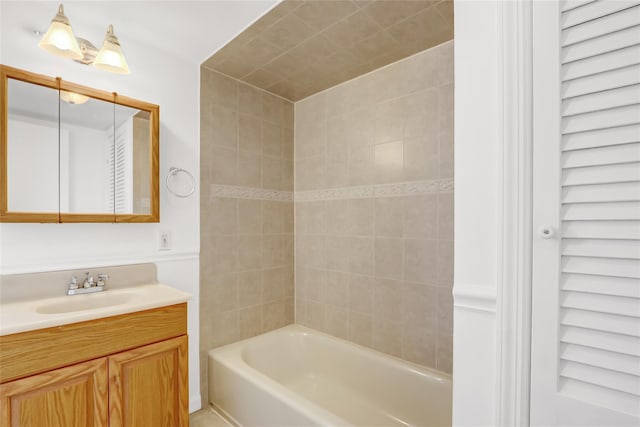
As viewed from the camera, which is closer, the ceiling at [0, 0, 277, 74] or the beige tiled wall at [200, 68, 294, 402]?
the ceiling at [0, 0, 277, 74]

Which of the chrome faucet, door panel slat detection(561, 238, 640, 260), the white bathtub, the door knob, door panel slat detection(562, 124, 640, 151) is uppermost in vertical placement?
door panel slat detection(562, 124, 640, 151)

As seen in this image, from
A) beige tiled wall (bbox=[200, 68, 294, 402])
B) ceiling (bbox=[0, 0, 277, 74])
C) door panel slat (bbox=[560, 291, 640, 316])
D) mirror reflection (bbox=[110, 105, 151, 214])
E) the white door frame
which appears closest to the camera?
door panel slat (bbox=[560, 291, 640, 316])

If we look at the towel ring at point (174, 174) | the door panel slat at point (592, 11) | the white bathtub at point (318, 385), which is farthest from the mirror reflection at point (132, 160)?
the door panel slat at point (592, 11)

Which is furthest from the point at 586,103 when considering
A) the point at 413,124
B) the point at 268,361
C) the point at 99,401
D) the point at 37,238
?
the point at 268,361

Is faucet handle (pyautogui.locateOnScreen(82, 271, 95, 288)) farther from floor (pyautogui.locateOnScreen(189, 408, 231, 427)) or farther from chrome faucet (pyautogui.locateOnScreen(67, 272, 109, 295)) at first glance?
floor (pyautogui.locateOnScreen(189, 408, 231, 427))

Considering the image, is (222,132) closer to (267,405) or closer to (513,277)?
(267,405)

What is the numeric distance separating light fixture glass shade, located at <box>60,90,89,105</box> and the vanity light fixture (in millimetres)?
168

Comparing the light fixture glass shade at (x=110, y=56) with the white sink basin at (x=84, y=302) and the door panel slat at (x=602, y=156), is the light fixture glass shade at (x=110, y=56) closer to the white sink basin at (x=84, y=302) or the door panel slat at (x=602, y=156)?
→ the white sink basin at (x=84, y=302)

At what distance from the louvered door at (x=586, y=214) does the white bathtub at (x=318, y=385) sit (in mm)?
988

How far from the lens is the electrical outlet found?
186 cm

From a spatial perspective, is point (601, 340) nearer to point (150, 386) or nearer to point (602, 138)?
point (602, 138)

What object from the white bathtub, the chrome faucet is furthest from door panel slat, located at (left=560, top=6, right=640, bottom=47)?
the chrome faucet

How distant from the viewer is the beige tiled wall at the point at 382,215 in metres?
1.81

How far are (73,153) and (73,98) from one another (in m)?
0.28
